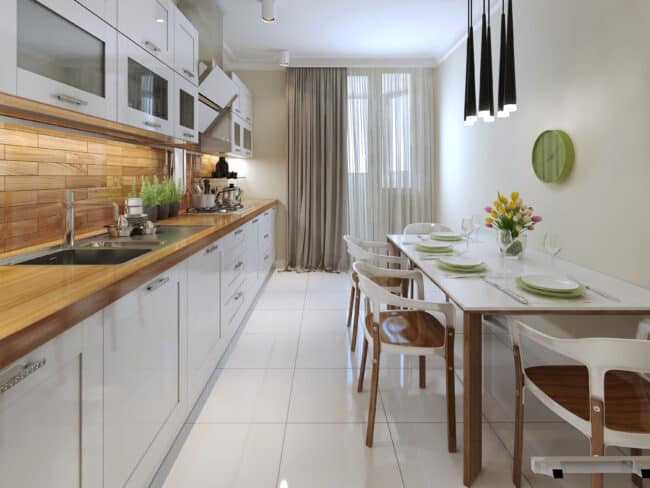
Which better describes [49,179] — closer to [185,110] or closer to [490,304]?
[185,110]

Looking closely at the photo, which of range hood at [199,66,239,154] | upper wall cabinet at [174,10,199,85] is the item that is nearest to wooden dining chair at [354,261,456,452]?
upper wall cabinet at [174,10,199,85]

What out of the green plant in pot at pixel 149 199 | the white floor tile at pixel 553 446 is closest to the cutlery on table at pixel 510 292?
the white floor tile at pixel 553 446

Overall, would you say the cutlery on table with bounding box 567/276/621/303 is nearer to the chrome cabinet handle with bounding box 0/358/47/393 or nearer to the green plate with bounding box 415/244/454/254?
the green plate with bounding box 415/244/454/254

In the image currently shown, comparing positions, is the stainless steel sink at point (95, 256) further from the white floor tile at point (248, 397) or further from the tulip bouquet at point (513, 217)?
the tulip bouquet at point (513, 217)

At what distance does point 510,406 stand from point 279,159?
176 inches

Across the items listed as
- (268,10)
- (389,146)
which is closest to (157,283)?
(268,10)

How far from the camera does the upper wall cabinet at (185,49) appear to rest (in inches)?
109

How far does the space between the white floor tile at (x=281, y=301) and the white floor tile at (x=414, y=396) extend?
167cm

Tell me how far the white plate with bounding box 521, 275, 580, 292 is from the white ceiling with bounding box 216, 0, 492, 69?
3.01 metres

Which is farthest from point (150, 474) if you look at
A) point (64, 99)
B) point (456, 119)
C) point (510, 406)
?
point (456, 119)

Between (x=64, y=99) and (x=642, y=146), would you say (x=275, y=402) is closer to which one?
(x=64, y=99)

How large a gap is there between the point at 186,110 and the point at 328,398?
2.10m

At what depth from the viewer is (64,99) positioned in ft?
5.21

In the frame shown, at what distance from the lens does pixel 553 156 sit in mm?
2916
